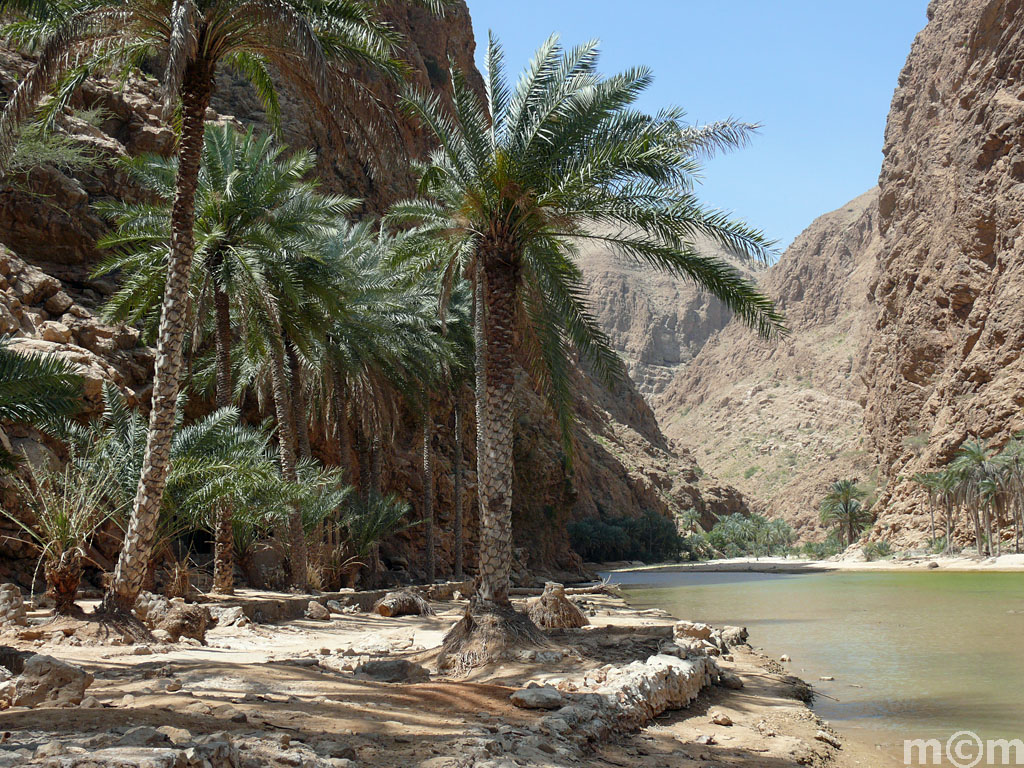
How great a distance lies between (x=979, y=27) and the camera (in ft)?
207

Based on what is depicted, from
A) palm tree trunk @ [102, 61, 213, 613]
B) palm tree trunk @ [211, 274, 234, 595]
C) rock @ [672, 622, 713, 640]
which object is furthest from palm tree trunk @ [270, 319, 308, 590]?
rock @ [672, 622, 713, 640]

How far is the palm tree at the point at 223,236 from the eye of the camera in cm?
1545

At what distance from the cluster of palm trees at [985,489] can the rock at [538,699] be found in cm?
5005

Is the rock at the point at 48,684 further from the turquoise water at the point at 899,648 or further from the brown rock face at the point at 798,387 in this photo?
the brown rock face at the point at 798,387

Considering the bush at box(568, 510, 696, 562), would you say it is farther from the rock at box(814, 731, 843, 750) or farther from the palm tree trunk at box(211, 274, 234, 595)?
the rock at box(814, 731, 843, 750)

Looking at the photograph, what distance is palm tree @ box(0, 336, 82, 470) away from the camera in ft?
30.0

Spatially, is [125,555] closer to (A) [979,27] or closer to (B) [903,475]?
(B) [903,475]

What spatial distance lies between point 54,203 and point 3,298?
→ 210 inches

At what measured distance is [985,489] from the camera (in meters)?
48.5

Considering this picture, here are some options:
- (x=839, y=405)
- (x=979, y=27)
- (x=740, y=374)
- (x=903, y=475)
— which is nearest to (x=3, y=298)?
(x=903, y=475)

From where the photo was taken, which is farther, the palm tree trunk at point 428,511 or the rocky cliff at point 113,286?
the palm tree trunk at point 428,511

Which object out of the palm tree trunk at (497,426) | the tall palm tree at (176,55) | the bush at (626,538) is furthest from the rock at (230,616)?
the bush at (626,538)

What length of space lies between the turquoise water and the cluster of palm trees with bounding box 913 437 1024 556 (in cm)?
2001

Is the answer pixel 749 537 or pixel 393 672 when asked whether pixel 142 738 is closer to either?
pixel 393 672
